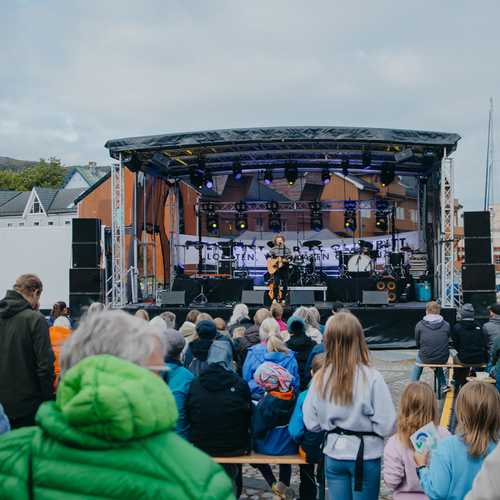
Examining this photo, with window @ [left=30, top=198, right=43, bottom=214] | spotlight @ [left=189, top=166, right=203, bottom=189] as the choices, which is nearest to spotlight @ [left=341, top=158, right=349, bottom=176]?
spotlight @ [left=189, top=166, right=203, bottom=189]

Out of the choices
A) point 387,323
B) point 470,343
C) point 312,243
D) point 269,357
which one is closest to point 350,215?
point 312,243

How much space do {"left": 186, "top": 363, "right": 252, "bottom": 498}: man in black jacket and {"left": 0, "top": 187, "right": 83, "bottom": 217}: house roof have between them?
158 feet

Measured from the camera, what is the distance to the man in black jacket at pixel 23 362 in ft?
13.1

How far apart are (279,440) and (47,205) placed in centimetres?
5295

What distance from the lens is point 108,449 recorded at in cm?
141

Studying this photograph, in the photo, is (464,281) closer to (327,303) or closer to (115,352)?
(327,303)

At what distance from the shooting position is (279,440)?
4.51 meters

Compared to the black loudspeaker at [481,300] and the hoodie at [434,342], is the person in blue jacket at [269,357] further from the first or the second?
the black loudspeaker at [481,300]

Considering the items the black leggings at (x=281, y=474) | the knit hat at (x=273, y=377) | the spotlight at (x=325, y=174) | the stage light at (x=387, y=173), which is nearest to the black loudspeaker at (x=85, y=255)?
the spotlight at (x=325, y=174)

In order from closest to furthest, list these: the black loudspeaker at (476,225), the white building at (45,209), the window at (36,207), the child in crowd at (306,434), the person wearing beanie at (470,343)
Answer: the child in crowd at (306,434), the person wearing beanie at (470,343), the black loudspeaker at (476,225), the white building at (45,209), the window at (36,207)

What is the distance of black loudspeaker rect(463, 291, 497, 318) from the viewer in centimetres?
1262

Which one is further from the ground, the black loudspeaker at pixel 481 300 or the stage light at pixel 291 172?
the stage light at pixel 291 172

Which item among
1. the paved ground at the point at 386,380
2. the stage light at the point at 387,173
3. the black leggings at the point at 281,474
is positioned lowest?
the paved ground at the point at 386,380

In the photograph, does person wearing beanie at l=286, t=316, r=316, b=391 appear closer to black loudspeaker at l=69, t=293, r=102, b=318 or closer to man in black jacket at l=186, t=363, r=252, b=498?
man in black jacket at l=186, t=363, r=252, b=498
